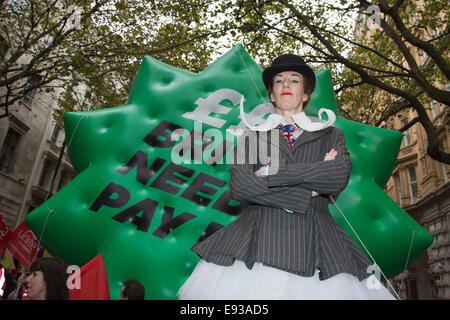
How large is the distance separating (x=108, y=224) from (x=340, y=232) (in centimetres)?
202

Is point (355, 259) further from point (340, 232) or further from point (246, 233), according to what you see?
point (246, 233)

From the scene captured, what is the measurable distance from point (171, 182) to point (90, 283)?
1067mm

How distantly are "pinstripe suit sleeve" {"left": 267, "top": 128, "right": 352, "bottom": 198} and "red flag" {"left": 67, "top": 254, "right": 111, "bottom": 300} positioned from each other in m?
1.76

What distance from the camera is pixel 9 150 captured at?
1672 cm

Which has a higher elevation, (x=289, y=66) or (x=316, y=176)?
(x=289, y=66)

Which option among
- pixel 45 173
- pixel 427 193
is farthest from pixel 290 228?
pixel 45 173

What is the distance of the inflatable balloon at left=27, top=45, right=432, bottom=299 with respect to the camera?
9.70 feet

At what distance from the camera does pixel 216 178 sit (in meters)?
3.25

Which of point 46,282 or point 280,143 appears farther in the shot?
point 46,282

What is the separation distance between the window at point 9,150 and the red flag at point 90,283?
16149 mm

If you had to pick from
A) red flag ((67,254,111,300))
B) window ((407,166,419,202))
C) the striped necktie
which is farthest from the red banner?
window ((407,166,419,202))

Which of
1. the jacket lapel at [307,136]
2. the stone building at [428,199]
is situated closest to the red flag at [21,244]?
the jacket lapel at [307,136]

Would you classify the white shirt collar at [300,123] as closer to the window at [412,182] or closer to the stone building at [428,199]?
the stone building at [428,199]

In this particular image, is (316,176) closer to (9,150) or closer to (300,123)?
(300,123)
